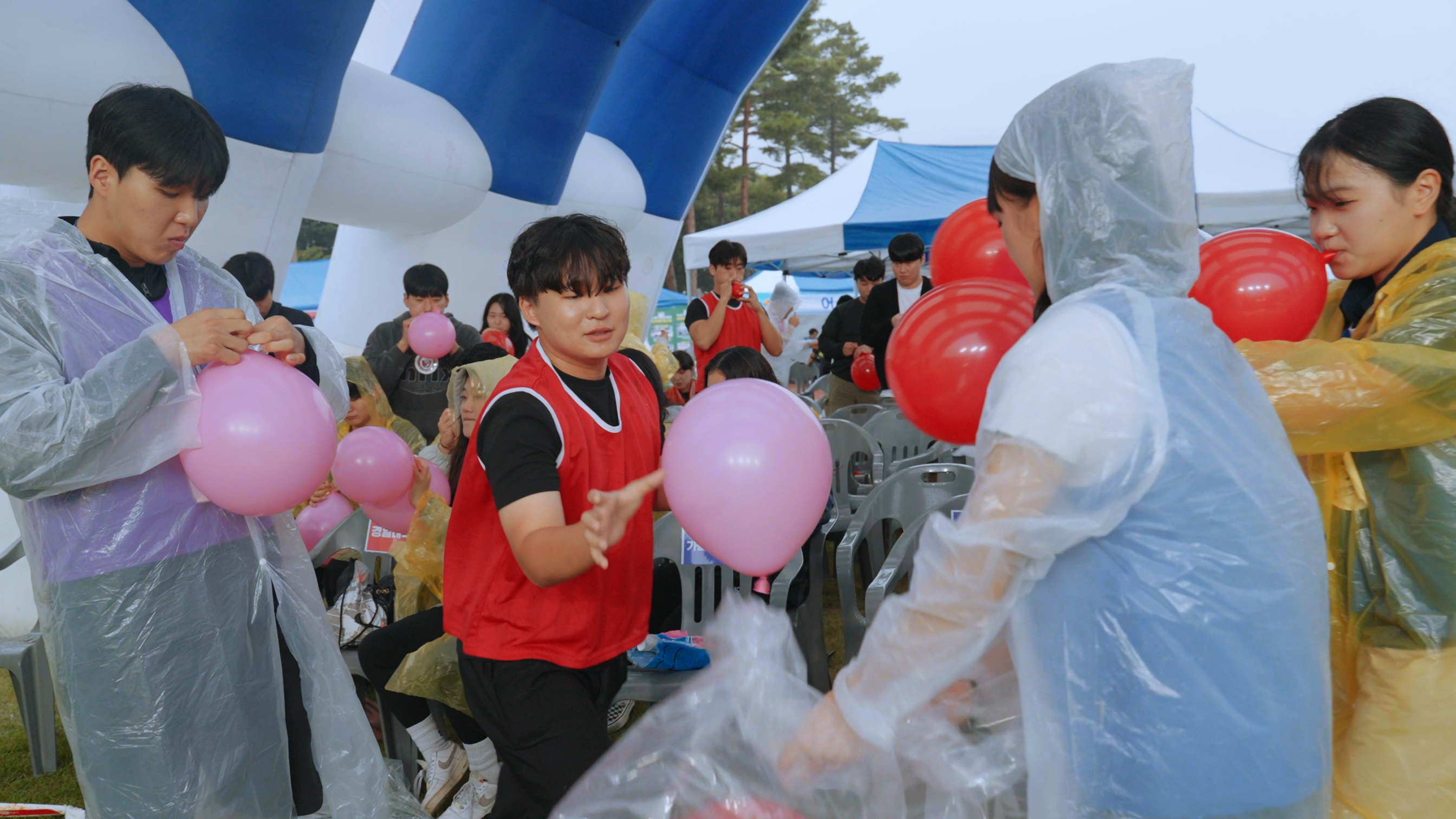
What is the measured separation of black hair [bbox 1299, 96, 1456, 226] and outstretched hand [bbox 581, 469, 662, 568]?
1.25 m

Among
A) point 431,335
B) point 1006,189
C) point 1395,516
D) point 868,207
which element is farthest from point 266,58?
point 868,207

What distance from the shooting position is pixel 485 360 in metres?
3.17

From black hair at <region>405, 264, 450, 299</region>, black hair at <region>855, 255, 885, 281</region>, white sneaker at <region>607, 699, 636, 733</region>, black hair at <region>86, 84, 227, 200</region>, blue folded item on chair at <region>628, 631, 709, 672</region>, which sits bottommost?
white sneaker at <region>607, 699, 636, 733</region>

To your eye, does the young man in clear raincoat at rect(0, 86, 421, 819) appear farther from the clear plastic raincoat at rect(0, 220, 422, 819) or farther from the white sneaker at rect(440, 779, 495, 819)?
the white sneaker at rect(440, 779, 495, 819)

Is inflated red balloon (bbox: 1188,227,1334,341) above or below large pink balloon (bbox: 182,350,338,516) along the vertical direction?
above

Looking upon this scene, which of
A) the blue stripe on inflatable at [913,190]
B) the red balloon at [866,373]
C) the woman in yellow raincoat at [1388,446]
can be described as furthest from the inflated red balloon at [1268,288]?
the blue stripe on inflatable at [913,190]

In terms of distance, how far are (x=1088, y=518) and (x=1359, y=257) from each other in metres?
0.95

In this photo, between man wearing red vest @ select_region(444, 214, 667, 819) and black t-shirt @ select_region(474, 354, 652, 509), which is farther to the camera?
man wearing red vest @ select_region(444, 214, 667, 819)

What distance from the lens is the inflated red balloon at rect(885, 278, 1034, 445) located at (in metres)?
1.51

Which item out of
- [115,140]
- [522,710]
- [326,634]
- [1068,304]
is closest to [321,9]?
[115,140]

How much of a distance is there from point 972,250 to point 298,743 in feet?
5.57

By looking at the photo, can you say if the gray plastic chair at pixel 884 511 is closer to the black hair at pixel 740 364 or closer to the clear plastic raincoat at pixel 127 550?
the black hair at pixel 740 364

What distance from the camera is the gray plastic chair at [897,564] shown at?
2.43 m

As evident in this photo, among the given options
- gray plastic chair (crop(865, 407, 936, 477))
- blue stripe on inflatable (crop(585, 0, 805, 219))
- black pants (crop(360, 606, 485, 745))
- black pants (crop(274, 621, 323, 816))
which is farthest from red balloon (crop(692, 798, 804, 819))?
blue stripe on inflatable (crop(585, 0, 805, 219))
